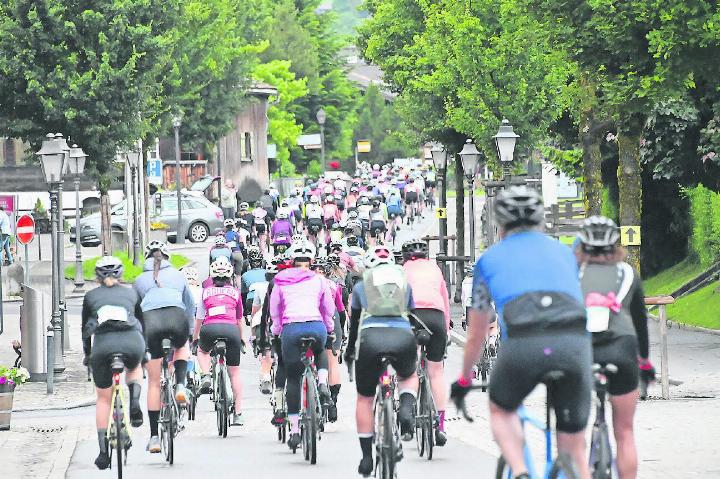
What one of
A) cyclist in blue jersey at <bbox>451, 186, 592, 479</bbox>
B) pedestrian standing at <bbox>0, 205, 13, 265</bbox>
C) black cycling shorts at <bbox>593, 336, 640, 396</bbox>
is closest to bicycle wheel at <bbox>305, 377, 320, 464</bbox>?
black cycling shorts at <bbox>593, 336, 640, 396</bbox>

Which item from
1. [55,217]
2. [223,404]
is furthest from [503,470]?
[55,217]

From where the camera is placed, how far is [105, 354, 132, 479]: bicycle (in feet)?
44.3

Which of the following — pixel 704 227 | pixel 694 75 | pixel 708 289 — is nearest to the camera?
pixel 694 75

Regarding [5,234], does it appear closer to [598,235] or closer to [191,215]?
[191,215]

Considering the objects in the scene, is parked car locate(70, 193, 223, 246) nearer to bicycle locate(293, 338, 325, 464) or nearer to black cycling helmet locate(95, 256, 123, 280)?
bicycle locate(293, 338, 325, 464)

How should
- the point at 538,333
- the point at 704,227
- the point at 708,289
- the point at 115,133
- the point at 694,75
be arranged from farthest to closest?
the point at 115,133 < the point at 704,227 < the point at 708,289 < the point at 694,75 < the point at 538,333

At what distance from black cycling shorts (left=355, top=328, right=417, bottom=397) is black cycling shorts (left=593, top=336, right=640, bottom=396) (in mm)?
2627

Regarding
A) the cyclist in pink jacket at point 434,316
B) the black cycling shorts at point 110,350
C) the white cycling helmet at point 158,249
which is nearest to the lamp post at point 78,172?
the white cycling helmet at point 158,249

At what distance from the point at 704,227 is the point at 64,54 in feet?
49.8

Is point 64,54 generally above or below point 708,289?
above

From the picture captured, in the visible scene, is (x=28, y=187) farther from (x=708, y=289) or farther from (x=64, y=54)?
(x=708, y=289)

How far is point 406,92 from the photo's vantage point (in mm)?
41375

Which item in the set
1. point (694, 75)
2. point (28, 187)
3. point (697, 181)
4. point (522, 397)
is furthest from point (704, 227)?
point (28, 187)

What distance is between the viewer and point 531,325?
812 cm
